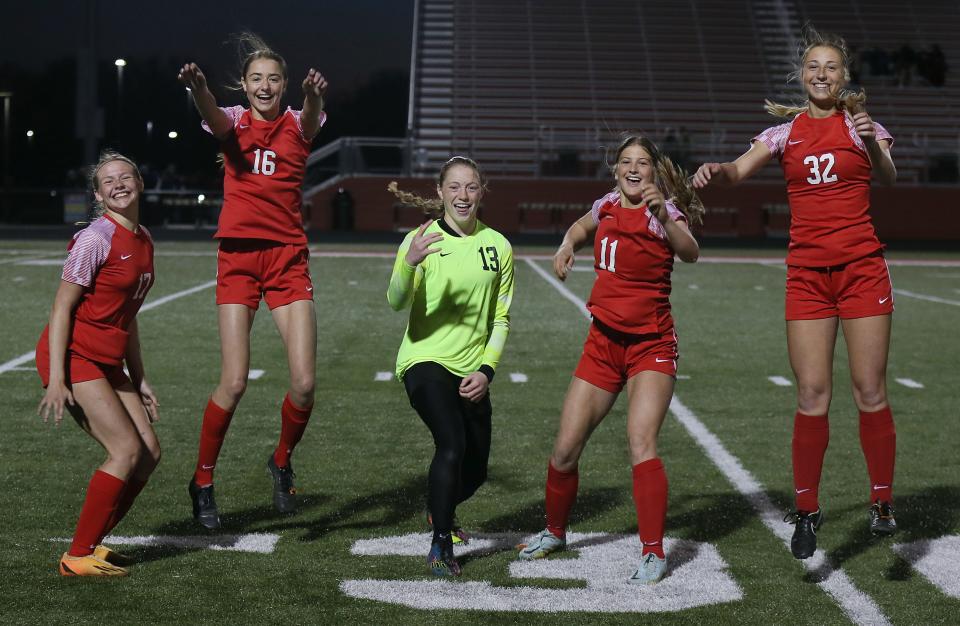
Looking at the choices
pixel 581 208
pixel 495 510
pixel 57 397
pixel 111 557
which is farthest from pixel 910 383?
pixel 581 208

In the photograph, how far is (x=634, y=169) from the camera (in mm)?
4973

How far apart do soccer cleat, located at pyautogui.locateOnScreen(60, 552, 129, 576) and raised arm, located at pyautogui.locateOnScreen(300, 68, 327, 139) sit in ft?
6.60

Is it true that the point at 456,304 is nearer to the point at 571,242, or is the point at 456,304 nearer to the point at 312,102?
the point at 571,242

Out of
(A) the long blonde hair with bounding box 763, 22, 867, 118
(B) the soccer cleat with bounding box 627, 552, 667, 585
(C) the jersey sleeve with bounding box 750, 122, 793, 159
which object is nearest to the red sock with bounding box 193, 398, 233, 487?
(B) the soccer cleat with bounding box 627, 552, 667, 585

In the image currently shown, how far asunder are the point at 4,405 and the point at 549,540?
4.76 m

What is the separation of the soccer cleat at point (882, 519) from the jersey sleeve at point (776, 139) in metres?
1.32

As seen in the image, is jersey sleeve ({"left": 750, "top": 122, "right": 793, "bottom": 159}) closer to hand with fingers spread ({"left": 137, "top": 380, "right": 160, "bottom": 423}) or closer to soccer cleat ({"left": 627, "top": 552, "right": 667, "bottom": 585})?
soccer cleat ({"left": 627, "top": 552, "right": 667, "bottom": 585})

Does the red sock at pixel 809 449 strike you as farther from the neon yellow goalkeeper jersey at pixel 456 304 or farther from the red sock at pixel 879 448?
the neon yellow goalkeeper jersey at pixel 456 304

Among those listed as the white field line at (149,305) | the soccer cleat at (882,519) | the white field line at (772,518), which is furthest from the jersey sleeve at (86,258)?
the white field line at (149,305)

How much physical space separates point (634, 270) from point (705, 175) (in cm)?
42

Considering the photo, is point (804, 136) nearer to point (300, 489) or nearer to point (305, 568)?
point (305, 568)

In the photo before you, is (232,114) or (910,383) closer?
(232,114)

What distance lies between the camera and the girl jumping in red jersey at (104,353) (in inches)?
190

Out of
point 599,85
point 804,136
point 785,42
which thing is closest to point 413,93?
point 599,85
